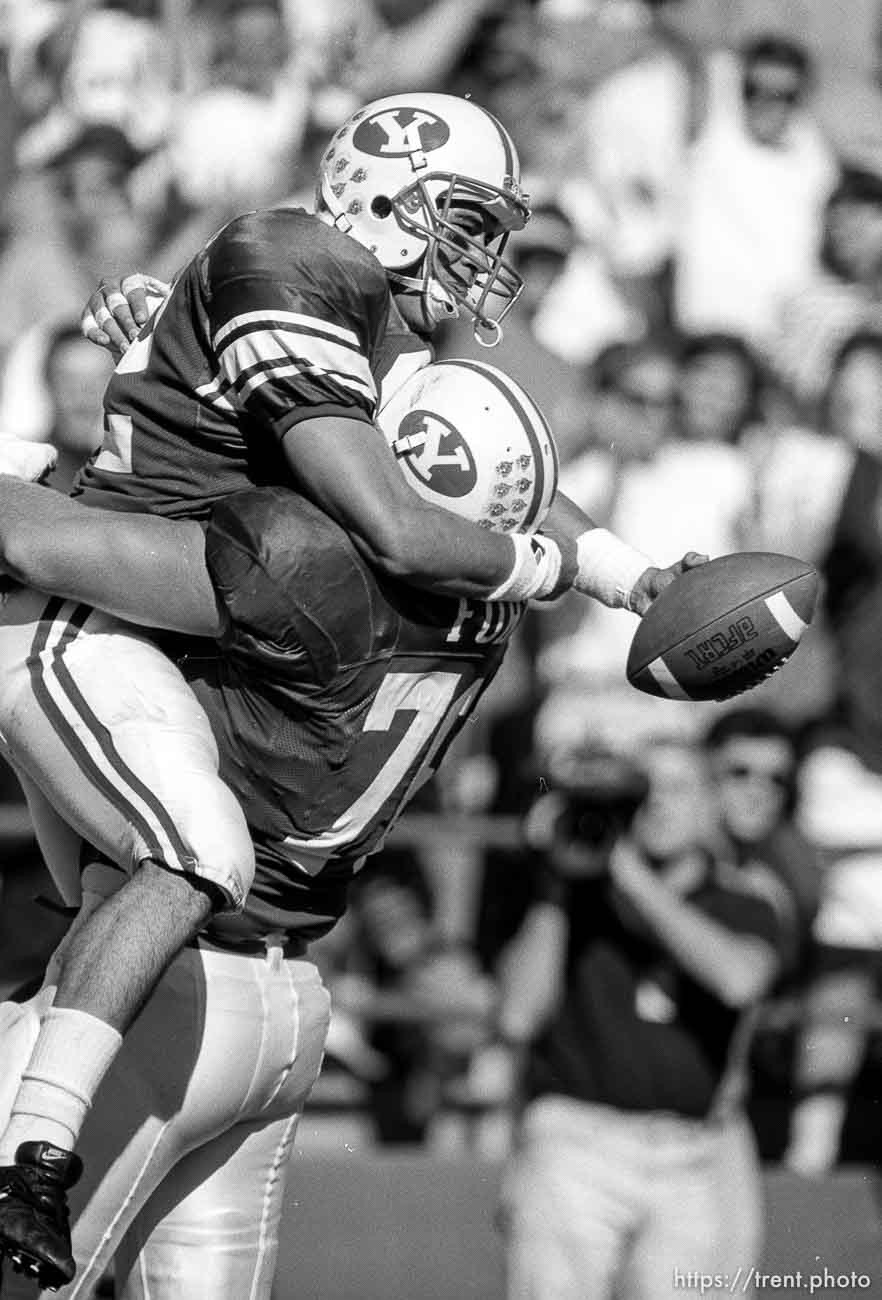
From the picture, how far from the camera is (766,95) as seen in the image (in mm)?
7285

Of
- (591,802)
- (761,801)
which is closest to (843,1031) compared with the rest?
(761,801)

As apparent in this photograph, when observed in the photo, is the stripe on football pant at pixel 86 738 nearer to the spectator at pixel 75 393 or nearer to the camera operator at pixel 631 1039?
the camera operator at pixel 631 1039

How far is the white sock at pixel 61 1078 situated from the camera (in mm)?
3262

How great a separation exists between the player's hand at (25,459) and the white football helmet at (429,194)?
65 cm

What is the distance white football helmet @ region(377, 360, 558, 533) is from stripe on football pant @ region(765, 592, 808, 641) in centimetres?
46

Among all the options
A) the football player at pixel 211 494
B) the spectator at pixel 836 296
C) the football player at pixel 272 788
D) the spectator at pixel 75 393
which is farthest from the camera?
the spectator at pixel 836 296

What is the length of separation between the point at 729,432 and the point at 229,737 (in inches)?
132

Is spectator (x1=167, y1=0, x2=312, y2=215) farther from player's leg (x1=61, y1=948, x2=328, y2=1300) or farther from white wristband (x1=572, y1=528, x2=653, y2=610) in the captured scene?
player's leg (x1=61, y1=948, x2=328, y2=1300)

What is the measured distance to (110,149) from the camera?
278 inches

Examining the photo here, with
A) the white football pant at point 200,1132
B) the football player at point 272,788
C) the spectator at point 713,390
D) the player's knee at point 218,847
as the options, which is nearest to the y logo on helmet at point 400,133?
the football player at point 272,788

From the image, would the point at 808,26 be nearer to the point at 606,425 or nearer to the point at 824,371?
the point at 824,371

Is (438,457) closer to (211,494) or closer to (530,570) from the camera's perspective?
(530,570)

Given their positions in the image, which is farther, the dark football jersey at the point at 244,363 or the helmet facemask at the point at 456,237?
the helmet facemask at the point at 456,237

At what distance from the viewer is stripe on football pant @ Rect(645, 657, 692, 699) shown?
382 cm
